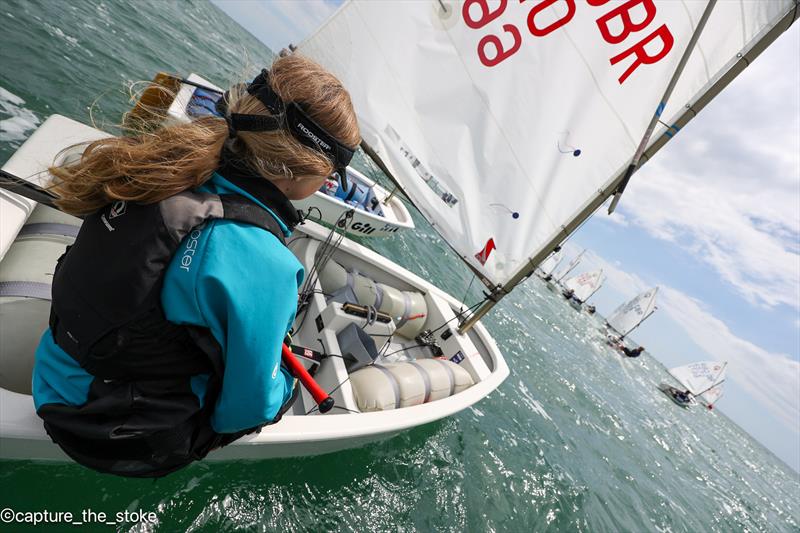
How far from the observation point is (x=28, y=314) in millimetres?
1952


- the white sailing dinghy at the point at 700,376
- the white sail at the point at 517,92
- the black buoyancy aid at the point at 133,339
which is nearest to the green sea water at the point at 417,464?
the black buoyancy aid at the point at 133,339

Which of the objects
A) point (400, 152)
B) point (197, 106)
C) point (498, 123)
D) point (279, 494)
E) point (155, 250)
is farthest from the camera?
point (197, 106)

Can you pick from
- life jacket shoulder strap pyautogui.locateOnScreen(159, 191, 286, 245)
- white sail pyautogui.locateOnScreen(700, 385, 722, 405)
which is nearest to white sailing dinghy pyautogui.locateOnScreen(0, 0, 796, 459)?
life jacket shoulder strap pyautogui.locateOnScreen(159, 191, 286, 245)

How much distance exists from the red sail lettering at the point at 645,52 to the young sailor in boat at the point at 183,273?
2.80 metres

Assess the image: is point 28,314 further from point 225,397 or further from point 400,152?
point 400,152

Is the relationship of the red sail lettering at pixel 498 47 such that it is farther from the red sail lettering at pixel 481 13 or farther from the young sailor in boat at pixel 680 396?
the young sailor in boat at pixel 680 396

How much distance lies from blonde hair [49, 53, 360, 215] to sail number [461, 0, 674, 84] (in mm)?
2586

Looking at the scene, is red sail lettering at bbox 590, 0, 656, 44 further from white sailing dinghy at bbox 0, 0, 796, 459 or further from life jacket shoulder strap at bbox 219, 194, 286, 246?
life jacket shoulder strap at bbox 219, 194, 286, 246

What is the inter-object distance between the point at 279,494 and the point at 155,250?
3054 mm

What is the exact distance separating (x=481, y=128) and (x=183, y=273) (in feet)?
10.8

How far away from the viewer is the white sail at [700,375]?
125 feet

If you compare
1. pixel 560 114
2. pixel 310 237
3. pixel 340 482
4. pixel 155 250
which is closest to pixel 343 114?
pixel 155 250

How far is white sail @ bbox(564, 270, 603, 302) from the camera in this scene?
51031mm


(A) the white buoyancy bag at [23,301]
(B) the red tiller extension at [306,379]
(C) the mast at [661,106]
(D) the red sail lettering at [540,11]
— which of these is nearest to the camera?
(A) the white buoyancy bag at [23,301]
